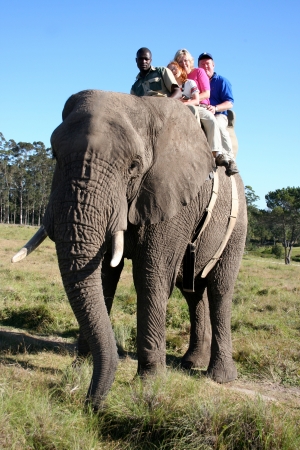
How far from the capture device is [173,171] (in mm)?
5258

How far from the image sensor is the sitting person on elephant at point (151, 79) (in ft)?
20.4

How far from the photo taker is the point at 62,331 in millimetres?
8531

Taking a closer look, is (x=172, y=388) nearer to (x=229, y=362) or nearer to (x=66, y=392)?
(x=66, y=392)

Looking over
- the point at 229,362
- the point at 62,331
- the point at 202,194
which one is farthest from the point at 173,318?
the point at 202,194

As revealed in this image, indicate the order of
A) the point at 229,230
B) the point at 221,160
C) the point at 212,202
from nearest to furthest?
the point at 212,202 → the point at 221,160 → the point at 229,230

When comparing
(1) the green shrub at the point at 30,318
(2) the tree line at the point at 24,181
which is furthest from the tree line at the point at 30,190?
(1) the green shrub at the point at 30,318

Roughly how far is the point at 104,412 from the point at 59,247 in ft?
4.65

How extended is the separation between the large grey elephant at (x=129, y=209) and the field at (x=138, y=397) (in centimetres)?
32

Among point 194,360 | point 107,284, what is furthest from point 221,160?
point 194,360

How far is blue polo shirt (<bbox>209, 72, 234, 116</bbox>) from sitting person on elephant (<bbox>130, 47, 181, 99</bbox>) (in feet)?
3.55

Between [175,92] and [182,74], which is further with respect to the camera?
[182,74]

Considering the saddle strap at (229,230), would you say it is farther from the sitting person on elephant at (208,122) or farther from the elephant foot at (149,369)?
the elephant foot at (149,369)

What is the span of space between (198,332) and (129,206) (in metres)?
3.08

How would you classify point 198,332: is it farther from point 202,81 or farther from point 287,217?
point 287,217
